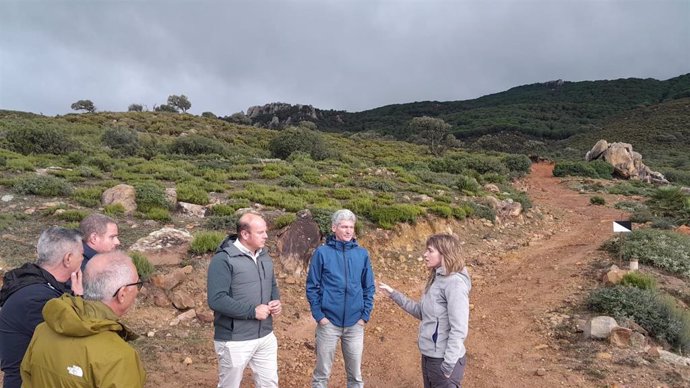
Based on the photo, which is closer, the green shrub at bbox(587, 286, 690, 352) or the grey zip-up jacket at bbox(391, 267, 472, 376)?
the grey zip-up jacket at bbox(391, 267, 472, 376)

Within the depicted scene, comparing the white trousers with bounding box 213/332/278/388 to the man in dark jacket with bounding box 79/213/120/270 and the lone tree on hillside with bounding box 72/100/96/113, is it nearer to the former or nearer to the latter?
the man in dark jacket with bounding box 79/213/120/270

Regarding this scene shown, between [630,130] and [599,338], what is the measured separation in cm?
5939

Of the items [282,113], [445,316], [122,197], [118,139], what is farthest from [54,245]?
[282,113]

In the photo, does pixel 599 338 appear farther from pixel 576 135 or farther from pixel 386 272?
pixel 576 135

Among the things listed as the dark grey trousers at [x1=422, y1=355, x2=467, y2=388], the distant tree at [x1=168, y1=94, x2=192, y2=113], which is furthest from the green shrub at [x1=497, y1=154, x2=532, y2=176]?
the distant tree at [x1=168, y1=94, x2=192, y2=113]

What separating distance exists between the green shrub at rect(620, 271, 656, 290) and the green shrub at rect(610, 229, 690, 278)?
1737 millimetres

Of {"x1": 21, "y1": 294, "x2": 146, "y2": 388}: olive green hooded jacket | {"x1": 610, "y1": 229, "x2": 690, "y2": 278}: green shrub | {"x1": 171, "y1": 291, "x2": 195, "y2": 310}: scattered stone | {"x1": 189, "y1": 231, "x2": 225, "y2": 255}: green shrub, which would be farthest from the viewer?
{"x1": 610, "y1": 229, "x2": 690, "y2": 278}: green shrub

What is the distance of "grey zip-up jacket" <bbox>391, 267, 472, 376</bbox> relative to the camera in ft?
11.3

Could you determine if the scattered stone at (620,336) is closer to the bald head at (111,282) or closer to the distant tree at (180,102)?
the bald head at (111,282)

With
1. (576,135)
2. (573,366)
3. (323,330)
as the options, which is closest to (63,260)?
(323,330)

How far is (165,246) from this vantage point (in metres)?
7.51

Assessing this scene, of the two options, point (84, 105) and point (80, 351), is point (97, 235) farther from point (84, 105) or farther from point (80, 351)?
point (84, 105)

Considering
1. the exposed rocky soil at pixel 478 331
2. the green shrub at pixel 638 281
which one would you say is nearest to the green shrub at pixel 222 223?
the exposed rocky soil at pixel 478 331

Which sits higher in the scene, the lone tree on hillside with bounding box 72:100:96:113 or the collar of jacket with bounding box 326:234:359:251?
the lone tree on hillside with bounding box 72:100:96:113
